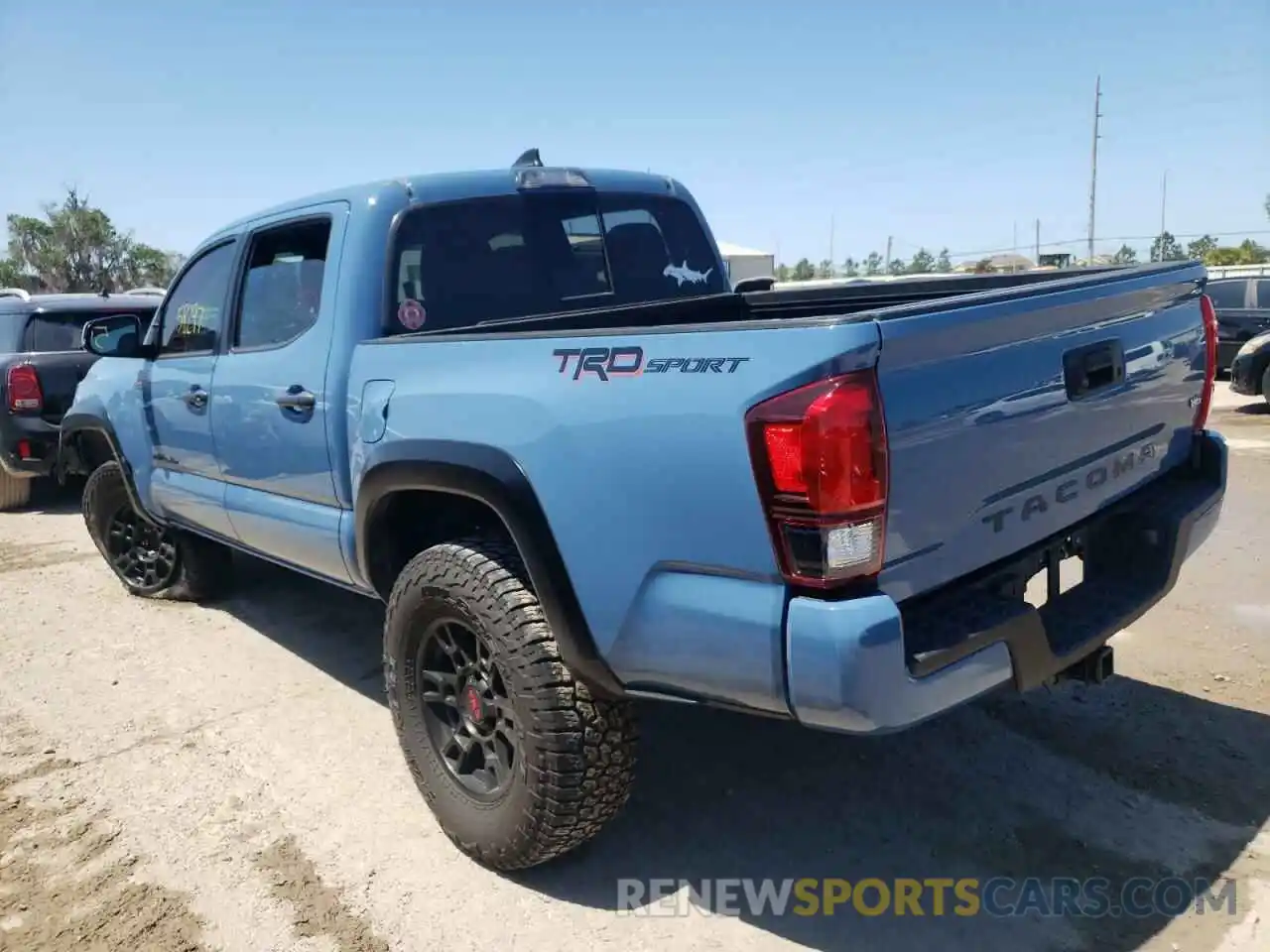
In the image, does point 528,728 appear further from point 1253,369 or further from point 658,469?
point 1253,369

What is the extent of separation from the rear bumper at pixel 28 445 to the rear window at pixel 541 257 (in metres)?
5.82

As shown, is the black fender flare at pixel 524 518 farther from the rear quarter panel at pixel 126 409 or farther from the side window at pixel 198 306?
the rear quarter panel at pixel 126 409

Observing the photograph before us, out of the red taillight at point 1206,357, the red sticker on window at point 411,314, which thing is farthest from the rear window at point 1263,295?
the red sticker on window at point 411,314

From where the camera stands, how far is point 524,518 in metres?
2.55

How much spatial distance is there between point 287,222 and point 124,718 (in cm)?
214

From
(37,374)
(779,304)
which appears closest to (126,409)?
(779,304)

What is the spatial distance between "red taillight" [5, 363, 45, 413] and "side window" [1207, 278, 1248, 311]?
13174 mm

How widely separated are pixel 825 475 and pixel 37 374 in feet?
25.8

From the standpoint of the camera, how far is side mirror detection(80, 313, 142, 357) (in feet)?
15.8

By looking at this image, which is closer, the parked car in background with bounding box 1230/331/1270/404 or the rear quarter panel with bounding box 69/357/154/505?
the rear quarter panel with bounding box 69/357/154/505

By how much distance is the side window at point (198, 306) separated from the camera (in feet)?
14.3

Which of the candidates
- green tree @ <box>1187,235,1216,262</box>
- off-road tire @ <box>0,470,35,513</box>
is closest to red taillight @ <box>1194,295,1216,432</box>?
off-road tire @ <box>0,470,35,513</box>

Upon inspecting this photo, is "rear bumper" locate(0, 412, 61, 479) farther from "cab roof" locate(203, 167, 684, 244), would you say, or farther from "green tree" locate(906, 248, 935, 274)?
"green tree" locate(906, 248, 935, 274)

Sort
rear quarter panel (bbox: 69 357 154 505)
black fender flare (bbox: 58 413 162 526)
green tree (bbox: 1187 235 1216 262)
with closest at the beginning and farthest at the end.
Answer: rear quarter panel (bbox: 69 357 154 505) < black fender flare (bbox: 58 413 162 526) < green tree (bbox: 1187 235 1216 262)
